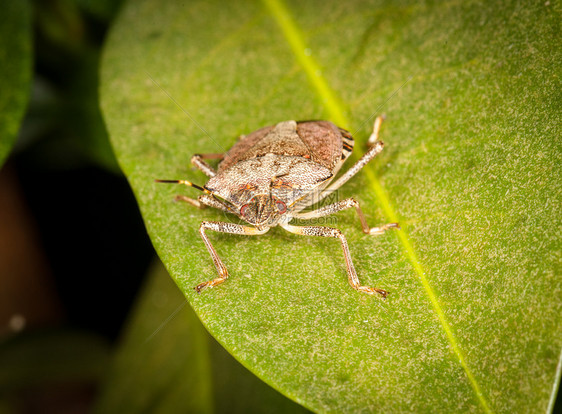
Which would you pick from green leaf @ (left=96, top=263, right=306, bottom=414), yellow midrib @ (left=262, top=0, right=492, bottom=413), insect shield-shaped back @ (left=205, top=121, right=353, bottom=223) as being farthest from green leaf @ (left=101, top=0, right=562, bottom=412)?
green leaf @ (left=96, top=263, right=306, bottom=414)

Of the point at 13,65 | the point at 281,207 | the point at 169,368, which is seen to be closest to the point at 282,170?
the point at 281,207

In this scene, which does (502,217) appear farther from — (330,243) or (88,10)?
(88,10)

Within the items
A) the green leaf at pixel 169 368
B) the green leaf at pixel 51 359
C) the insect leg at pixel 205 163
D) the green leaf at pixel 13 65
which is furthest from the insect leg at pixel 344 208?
the green leaf at pixel 51 359

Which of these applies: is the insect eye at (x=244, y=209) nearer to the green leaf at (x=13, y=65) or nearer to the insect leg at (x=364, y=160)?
the insect leg at (x=364, y=160)

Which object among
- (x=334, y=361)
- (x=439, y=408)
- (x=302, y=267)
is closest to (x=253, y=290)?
(x=302, y=267)

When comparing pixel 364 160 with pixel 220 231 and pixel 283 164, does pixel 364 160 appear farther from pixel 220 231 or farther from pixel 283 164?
A: pixel 220 231

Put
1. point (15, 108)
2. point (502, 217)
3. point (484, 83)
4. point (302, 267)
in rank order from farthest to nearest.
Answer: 1. point (15, 108)
2. point (484, 83)
3. point (302, 267)
4. point (502, 217)

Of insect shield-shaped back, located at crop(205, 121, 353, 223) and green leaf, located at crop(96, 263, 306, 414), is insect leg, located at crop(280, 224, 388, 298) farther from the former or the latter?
green leaf, located at crop(96, 263, 306, 414)
